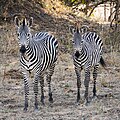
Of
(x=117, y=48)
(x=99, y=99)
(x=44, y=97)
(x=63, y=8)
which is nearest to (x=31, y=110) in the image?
(x=44, y=97)

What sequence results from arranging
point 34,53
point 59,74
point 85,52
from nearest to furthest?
1. point 34,53
2. point 85,52
3. point 59,74

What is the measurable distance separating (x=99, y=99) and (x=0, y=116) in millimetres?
2246

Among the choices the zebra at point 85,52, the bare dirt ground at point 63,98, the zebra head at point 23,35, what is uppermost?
the zebra head at point 23,35

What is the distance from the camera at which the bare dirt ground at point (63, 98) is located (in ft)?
23.7

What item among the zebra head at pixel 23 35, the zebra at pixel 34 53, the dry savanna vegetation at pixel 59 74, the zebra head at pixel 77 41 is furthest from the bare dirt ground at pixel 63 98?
the zebra head at pixel 23 35

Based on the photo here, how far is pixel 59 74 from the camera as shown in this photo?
11.2 meters

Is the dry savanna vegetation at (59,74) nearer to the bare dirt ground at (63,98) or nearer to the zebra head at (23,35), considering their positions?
the bare dirt ground at (63,98)

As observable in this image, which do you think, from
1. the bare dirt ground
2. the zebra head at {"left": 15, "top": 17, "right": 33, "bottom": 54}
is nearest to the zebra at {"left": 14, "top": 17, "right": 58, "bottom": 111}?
the zebra head at {"left": 15, "top": 17, "right": 33, "bottom": 54}

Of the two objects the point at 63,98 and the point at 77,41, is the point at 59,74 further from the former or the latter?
the point at 77,41

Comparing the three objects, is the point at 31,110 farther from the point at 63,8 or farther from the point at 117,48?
the point at 63,8

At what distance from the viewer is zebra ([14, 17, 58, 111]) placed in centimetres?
718

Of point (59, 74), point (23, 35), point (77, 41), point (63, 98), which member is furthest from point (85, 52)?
point (59, 74)

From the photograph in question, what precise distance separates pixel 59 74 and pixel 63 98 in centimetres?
263

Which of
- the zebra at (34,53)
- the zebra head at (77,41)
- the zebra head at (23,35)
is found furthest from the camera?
the zebra head at (77,41)
